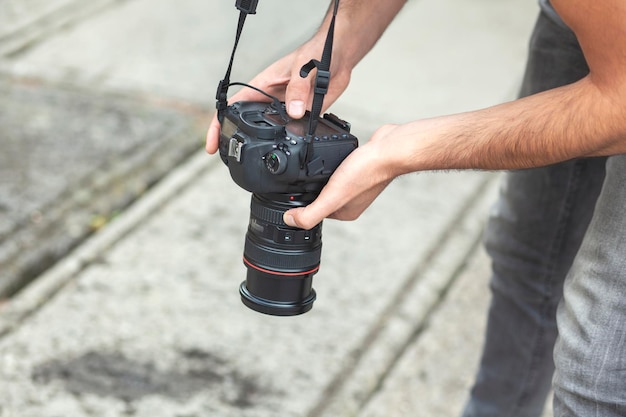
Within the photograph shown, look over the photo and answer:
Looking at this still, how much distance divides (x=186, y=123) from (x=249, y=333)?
1527 millimetres

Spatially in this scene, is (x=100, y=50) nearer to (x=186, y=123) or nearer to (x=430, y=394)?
(x=186, y=123)

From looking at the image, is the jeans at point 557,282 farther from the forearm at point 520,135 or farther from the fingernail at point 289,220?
the fingernail at point 289,220

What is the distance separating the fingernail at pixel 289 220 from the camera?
178 centimetres

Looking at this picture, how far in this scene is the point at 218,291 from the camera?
10.4 feet

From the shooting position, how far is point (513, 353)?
96.2 inches

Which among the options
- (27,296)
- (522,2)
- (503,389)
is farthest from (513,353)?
(522,2)

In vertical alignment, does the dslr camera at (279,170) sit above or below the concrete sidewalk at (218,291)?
above

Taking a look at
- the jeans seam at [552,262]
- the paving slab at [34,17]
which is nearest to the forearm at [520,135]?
the jeans seam at [552,262]

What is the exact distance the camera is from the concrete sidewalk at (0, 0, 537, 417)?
8.99ft

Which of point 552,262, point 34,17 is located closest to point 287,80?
point 552,262

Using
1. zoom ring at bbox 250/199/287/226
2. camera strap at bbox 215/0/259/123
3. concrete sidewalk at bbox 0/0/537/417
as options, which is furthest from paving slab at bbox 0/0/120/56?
zoom ring at bbox 250/199/287/226

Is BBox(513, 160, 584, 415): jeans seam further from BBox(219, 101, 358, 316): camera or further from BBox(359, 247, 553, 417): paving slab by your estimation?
BBox(219, 101, 358, 316): camera

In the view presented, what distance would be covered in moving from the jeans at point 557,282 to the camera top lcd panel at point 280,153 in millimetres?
486

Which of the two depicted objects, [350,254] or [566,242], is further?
[350,254]
